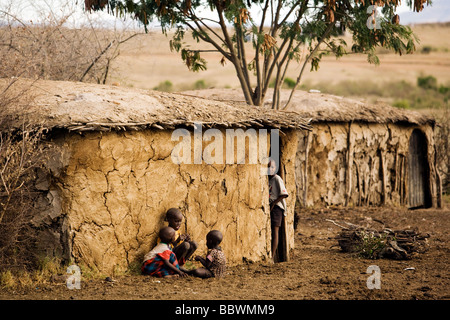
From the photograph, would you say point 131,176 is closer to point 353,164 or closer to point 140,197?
point 140,197

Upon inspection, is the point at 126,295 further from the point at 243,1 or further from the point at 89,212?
the point at 243,1

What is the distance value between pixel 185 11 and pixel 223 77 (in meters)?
40.7

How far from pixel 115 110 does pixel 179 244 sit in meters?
1.66

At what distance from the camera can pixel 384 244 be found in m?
8.37

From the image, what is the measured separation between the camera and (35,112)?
6.14m

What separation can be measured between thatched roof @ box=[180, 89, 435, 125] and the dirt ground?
4.58 m

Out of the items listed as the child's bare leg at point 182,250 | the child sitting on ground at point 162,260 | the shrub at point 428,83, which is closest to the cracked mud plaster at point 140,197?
the child sitting on ground at point 162,260

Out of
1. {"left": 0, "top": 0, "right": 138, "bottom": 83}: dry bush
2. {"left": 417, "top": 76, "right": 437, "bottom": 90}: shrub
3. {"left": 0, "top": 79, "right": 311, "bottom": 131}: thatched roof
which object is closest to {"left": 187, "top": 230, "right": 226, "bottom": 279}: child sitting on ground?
{"left": 0, "top": 79, "right": 311, "bottom": 131}: thatched roof

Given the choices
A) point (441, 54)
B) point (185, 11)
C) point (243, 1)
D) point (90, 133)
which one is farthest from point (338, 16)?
point (441, 54)

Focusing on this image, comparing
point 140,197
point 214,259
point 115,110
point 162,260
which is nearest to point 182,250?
point 162,260

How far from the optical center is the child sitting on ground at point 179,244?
659 centimetres

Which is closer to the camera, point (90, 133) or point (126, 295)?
point (126, 295)

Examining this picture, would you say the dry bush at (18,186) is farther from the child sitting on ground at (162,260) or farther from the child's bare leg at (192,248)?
the child's bare leg at (192,248)

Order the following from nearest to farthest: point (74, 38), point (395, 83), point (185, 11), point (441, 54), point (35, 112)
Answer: point (35, 112), point (185, 11), point (74, 38), point (395, 83), point (441, 54)
